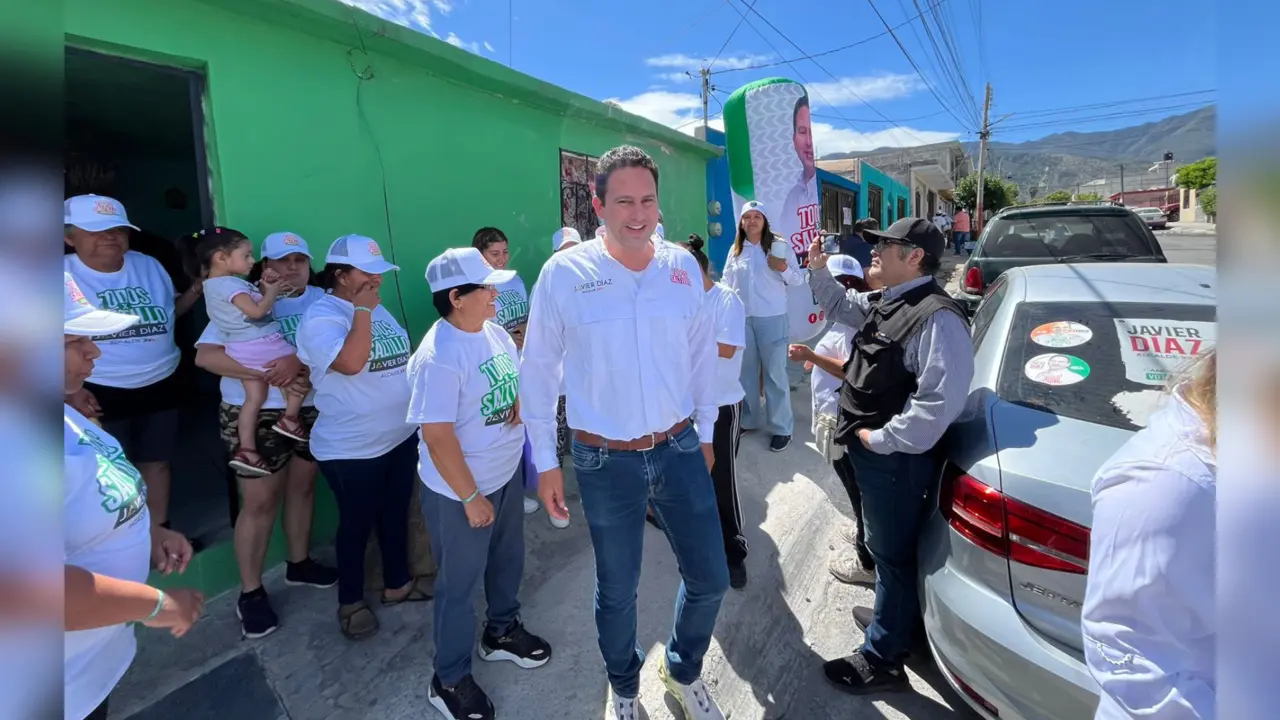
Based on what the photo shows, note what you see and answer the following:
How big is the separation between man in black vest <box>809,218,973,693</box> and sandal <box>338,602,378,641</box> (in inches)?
80.7

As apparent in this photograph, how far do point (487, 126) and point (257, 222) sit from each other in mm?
2093

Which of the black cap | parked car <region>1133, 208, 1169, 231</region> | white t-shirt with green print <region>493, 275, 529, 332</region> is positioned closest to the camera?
the black cap

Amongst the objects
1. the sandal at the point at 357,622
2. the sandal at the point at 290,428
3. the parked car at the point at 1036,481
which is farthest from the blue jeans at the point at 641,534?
the sandal at the point at 290,428

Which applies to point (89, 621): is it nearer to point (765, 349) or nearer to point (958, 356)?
point (958, 356)

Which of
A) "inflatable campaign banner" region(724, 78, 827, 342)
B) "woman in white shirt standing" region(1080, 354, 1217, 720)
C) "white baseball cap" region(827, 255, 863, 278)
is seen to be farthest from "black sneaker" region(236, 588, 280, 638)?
"inflatable campaign banner" region(724, 78, 827, 342)

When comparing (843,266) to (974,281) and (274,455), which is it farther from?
(974,281)

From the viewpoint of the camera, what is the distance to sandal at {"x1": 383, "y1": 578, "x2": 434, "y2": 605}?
297cm

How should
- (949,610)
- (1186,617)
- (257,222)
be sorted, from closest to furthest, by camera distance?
(1186,617), (949,610), (257,222)

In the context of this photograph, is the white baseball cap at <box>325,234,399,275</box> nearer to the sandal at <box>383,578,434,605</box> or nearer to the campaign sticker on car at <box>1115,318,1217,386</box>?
the sandal at <box>383,578,434,605</box>

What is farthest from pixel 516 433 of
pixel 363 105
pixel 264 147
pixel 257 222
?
pixel 363 105

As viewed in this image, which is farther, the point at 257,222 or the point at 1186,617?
the point at 257,222

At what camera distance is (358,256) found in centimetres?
276

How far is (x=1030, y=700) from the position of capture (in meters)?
1.76

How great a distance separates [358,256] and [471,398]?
103cm
